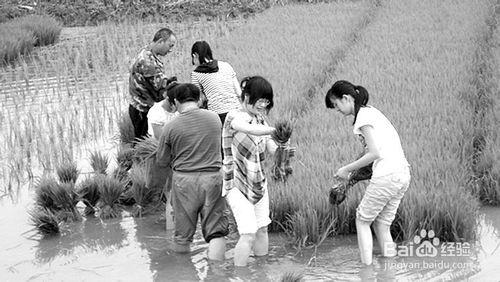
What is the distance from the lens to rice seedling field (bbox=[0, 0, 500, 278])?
5.01 metres

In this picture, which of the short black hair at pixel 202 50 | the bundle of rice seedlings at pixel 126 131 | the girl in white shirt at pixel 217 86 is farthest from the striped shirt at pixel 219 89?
the bundle of rice seedlings at pixel 126 131

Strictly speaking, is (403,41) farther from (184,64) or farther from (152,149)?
(152,149)

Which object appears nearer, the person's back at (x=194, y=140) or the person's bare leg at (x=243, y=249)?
the person's bare leg at (x=243, y=249)

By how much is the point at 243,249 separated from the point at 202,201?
43 centimetres

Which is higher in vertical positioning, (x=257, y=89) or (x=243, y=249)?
(x=257, y=89)

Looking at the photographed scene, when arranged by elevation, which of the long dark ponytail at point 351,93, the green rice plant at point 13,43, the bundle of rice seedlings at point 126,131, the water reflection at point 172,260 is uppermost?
the green rice plant at point 13,43

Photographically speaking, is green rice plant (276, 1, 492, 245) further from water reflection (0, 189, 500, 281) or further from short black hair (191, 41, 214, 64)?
short black hair (191, 41, 214, 64)

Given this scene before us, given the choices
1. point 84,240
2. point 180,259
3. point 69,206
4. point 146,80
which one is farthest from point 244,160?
point 146,80

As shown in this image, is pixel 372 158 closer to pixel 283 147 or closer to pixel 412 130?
pixel 283 147

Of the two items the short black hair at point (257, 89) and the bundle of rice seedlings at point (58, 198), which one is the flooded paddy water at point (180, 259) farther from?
the short black hair at point (257, 89)

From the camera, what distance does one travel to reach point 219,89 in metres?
5.86

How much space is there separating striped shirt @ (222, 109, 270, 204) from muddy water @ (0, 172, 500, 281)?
494 millimetres

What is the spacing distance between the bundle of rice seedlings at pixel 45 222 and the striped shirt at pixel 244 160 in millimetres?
1505

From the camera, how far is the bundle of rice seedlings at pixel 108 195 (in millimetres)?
5578
